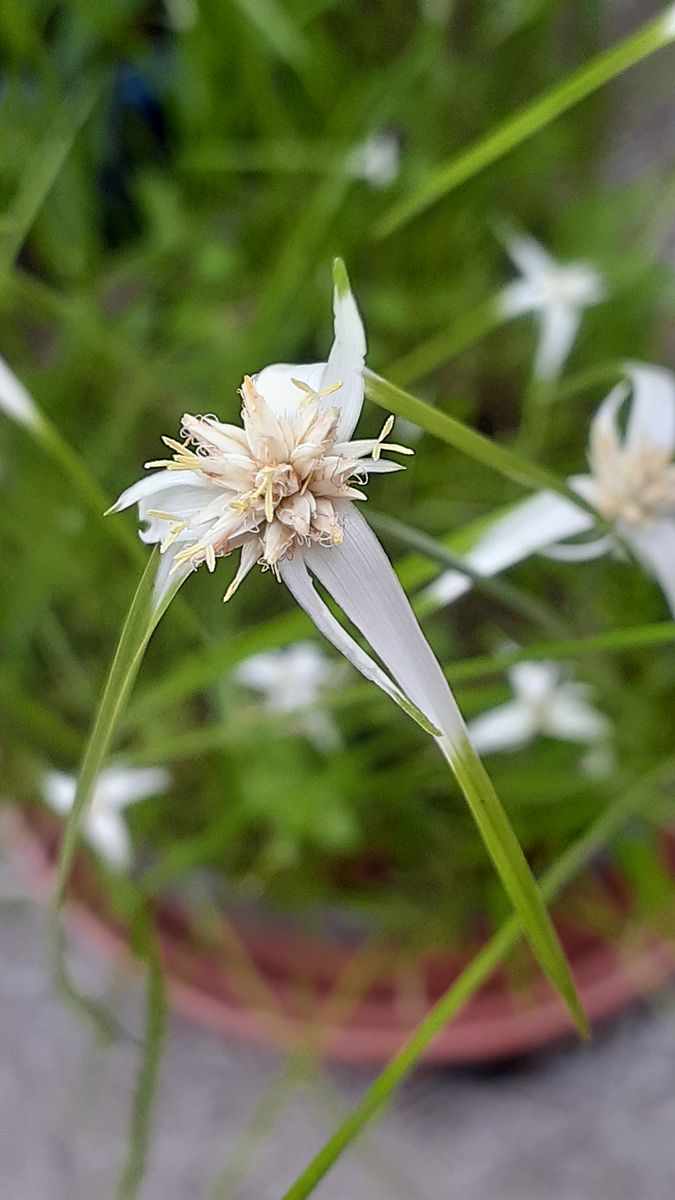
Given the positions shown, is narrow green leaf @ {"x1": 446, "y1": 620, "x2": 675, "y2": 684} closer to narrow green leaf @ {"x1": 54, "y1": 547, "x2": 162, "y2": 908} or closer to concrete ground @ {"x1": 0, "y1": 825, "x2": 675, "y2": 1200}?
narrow green leaf @ {"x1": 54, "y1": 547, "x2": 162, "y2": 908}

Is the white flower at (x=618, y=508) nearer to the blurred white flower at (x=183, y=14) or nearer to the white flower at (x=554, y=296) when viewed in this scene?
the white flower at (x=554, y=296)

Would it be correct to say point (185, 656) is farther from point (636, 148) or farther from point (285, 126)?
point (636, 148)

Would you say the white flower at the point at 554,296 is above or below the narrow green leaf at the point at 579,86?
above

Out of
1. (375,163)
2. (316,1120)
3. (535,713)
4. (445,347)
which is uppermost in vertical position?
(375,163)

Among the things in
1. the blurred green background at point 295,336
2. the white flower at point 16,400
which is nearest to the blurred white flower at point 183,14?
the blurred green background at point 295,336

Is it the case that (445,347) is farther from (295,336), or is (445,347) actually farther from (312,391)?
(312,391)

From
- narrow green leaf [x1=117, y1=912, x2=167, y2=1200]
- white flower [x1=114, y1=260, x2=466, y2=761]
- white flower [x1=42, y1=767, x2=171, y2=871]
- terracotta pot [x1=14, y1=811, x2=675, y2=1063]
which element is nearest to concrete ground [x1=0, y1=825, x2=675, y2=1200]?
terracotta pot [x1=14, y1=811, x2=675, y2=1063]

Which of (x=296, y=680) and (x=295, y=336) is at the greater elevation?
(x=295, y=336)

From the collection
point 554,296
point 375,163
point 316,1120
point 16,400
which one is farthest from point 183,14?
point 316,1120

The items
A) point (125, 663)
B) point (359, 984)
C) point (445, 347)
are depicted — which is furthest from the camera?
point (359, 984)
